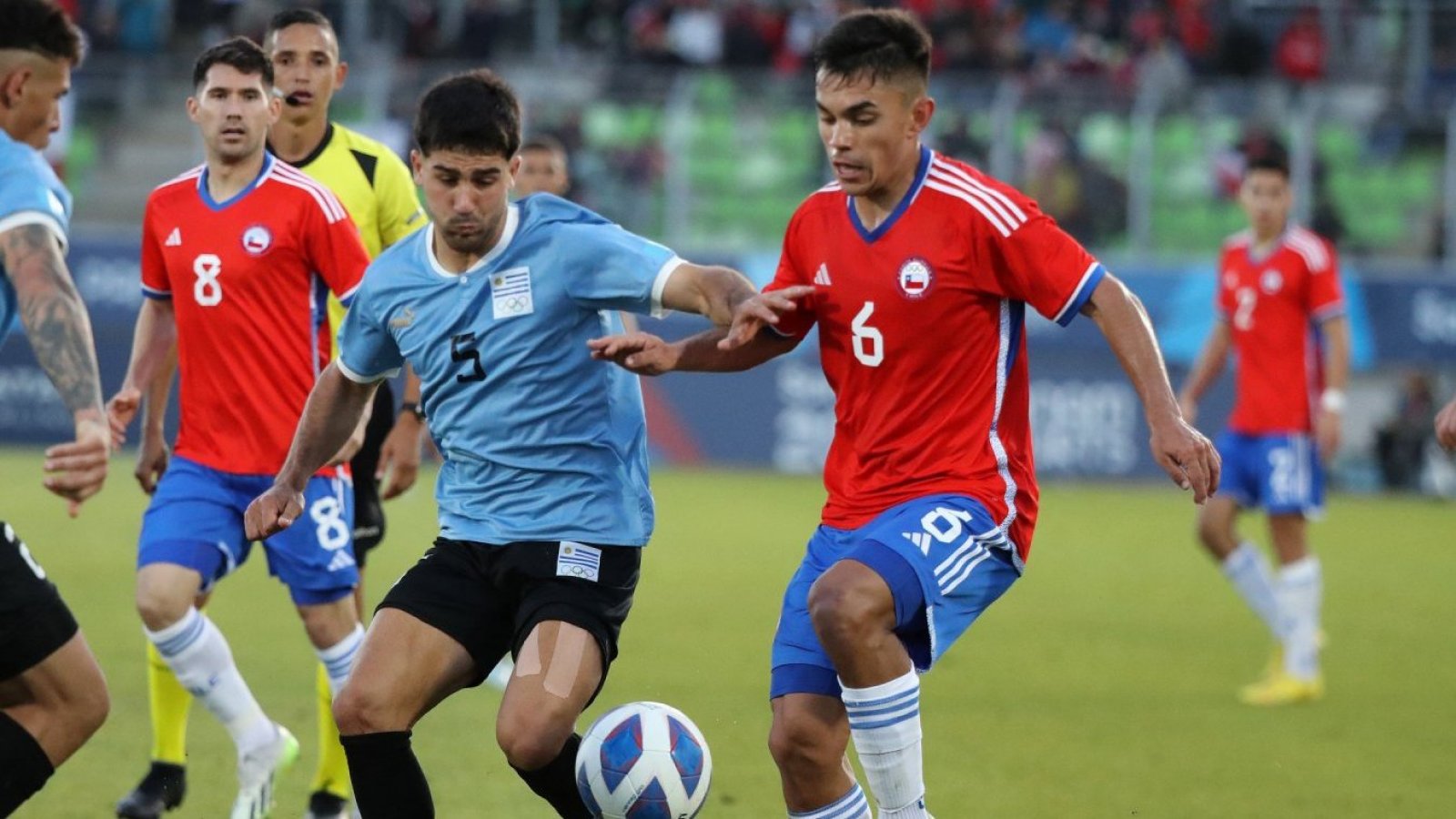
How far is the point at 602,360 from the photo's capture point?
5418mm

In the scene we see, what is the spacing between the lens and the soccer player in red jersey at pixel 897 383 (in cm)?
512

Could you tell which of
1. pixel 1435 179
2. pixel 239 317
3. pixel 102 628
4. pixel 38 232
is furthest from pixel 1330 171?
pixel 38 232

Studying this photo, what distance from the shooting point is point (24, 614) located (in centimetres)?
489

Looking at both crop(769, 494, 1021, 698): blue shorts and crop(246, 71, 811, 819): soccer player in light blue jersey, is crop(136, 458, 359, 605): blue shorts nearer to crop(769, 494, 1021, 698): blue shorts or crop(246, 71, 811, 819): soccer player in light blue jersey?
crop(246, 71, 811, 819): soccer player in light blue jersey

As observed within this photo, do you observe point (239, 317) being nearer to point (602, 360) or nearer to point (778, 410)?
point (602, 360)

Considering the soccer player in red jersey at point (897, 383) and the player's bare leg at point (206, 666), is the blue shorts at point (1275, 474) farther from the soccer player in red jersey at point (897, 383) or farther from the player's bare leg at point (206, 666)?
the player's bare leg at point (206, 666)

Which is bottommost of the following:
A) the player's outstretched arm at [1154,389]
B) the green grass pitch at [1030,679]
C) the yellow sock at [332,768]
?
the green grass pitch at [1030,679]

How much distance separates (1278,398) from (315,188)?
5.70m

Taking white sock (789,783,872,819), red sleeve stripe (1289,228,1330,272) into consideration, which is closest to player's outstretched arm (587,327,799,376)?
A: white sock (789,783,872,819)

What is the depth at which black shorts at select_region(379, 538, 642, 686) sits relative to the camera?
530 cm

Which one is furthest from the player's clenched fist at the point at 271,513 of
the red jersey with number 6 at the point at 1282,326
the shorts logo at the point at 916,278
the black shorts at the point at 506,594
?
the red jersey with number 6 at the point at 1282,326

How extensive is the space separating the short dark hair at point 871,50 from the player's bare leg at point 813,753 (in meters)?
1.72

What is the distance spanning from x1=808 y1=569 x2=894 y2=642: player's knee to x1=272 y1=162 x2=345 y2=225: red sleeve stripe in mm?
2444

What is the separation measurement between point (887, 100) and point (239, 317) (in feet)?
8.26
